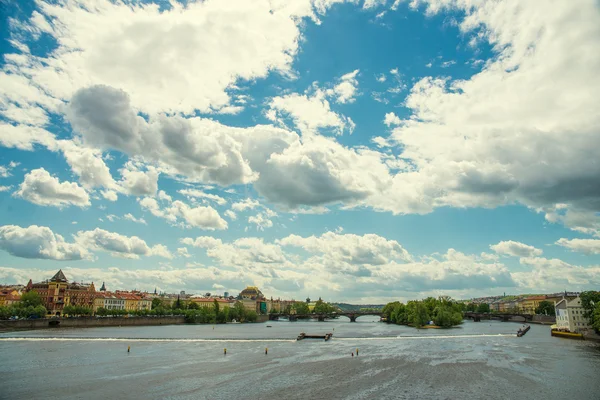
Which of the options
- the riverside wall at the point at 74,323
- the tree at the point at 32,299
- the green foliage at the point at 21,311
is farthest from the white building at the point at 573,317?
the tree at the point at 32,299

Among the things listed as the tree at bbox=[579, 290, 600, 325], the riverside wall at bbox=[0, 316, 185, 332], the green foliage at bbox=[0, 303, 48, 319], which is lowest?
the riverside wall at bbox=[0, 316, 185, 332]

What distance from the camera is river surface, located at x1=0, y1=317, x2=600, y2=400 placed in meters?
51.6

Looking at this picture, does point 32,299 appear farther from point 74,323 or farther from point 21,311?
point 74,323

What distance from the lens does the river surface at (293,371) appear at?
5155 centimetres

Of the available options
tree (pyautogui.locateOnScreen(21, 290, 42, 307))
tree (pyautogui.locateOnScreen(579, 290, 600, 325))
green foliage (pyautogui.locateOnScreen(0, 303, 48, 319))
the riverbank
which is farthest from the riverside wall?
tree (pyautogui.locateOnScreen(579, 290, 600, 325))

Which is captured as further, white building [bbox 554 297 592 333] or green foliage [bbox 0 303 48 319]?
green foliage [bbox 0 303 48 319]

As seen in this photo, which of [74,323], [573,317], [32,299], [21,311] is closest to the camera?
[573,317]

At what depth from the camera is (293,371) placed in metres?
66.9

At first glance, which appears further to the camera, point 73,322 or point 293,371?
point 73,322

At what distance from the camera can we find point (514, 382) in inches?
2307

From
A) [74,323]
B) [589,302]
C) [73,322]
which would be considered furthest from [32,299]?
[589,302]

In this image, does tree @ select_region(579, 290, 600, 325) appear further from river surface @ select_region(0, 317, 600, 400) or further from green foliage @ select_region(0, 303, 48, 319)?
green foliage @ select_region(0, 303, 48, 319)

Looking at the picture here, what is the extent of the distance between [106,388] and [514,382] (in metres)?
53.4

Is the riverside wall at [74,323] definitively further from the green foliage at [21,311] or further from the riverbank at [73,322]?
the green foliage at [21,311]
